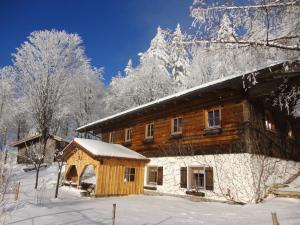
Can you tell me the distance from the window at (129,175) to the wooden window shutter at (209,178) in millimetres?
5066

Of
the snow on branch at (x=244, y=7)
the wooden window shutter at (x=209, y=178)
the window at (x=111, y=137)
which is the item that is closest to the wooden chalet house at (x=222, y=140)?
the wooden window shutter at (x=209, y=178)

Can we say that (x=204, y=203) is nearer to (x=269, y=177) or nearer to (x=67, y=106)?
(x=269, y=177)

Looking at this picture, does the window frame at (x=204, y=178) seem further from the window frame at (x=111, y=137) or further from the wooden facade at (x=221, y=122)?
the window frame at (x=111, y=137)

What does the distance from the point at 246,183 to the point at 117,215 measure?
6.07 meters

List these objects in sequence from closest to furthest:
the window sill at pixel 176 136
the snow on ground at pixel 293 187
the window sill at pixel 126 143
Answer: the snow on ground at pixel 293 187, the window sill at pixel 176 136, the window sill at pixel 126 143

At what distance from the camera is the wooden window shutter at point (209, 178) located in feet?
46.7

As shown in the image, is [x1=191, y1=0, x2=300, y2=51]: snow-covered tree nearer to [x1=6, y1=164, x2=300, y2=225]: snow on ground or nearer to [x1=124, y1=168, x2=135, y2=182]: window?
[x1=6, y1=164, x2=300, y2=225]: snow on ground

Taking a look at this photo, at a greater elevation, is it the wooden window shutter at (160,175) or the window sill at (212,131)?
the window sill at (212,131)

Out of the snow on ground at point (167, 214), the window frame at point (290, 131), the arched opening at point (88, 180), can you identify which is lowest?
the snow on ground at point (167, 214)

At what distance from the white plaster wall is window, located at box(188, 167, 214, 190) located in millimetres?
269

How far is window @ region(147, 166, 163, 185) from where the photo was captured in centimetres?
1742

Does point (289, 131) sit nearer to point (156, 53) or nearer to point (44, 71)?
point (44, 71)

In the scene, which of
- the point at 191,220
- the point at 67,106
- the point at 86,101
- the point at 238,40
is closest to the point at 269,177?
the point at 191,220

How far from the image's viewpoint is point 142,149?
64.2ft
